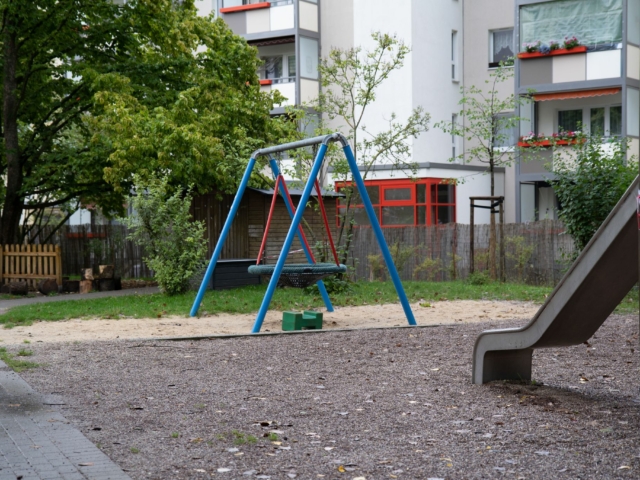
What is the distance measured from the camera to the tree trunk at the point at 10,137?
68.0ft

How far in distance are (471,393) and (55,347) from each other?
16.3 feet

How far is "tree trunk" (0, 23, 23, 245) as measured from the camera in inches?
816

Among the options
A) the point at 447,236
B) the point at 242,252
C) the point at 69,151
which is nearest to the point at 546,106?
the point at 447,236

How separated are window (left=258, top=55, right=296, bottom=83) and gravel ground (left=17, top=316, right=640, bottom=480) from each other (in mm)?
23606

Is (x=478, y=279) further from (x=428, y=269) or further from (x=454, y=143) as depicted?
(x=454, y=143)

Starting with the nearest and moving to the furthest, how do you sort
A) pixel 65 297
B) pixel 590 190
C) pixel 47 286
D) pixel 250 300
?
1. pixel 250 300
2. pixel 590 190
3. pixel 65 297
4. pixel 47 286

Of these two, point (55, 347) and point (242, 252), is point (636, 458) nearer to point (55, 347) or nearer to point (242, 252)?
point (55, 347)

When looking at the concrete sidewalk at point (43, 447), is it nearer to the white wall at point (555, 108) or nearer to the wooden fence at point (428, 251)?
the wooden fence at point (428, 251)

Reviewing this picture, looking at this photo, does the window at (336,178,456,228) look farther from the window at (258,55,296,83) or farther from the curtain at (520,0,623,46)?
the window at (258,55,296,83)

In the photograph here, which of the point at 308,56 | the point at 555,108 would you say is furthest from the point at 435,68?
the point at 308,56

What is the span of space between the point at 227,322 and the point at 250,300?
304 centimetres

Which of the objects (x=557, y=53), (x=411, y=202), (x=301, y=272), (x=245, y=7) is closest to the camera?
(x=301, y=272)

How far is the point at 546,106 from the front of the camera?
2836 cm

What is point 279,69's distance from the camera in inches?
1303
